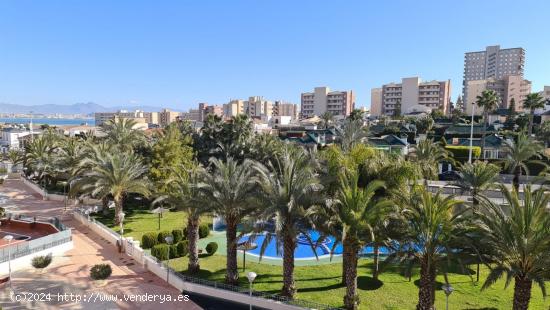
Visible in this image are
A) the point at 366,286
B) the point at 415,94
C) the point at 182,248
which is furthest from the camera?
the point at 415,94

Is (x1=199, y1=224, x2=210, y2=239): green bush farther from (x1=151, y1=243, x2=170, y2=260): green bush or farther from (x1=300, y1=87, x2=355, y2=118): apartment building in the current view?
(x1=300, y1=87, x2=355, y2=118): apartment building

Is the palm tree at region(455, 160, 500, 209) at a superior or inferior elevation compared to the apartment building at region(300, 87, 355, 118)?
inferior

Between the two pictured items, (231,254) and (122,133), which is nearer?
(231,254)

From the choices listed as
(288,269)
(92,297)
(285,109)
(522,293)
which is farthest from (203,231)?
(285,109)

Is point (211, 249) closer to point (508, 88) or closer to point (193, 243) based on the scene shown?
point (193, 243)

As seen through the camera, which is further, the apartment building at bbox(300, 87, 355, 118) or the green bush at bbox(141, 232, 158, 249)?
the apartment building at bbox(300, 87, 355, 118)

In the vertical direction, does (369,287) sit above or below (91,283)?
above

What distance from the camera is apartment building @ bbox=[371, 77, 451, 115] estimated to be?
Result: 117875mm

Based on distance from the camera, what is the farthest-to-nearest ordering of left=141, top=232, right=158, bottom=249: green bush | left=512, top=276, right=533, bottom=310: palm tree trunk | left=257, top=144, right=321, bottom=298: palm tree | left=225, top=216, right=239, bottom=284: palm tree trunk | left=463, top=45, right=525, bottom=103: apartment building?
left=463, top=45, right=525, bottom=103: apartment building, left=141, top=232, right=158, bottom=249: green bush, left=225, top=216, right=239, bottom=284: palm tree trunk, left=257, top=144, right=321, bottom=298: palm tree, left=512, top=276, right=533, bottom=310: palm tree trunk

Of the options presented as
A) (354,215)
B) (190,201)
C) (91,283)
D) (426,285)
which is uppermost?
(354,215)

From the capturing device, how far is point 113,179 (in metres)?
23.7

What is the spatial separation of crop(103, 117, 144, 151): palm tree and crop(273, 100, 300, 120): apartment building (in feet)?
446

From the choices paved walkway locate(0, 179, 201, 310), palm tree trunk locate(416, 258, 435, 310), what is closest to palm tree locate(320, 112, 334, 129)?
paved walkway locate(0, 179, 201, 310)

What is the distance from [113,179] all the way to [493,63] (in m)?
196
